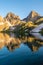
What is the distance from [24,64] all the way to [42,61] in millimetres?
4271

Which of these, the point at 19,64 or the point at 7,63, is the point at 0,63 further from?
the point at 19,64

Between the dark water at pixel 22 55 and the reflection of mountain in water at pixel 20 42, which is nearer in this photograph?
the dark water at pixel 22 55

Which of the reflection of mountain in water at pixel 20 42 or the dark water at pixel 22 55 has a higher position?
the dark water at pixel 22 55

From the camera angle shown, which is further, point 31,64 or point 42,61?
point 42,61

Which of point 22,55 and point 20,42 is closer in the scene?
point 22,55

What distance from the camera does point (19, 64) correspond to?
120ft

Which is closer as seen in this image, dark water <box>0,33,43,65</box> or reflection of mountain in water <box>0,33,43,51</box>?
dark water <box>0,33,43,65</box>

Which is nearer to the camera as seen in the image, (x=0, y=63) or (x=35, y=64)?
(x=35, y=64)

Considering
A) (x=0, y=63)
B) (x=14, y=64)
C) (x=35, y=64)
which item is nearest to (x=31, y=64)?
(x=35, y=64)

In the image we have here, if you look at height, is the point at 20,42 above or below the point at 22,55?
below

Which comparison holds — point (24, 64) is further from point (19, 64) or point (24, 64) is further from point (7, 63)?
point (7, 63)

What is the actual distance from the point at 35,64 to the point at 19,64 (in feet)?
10.3

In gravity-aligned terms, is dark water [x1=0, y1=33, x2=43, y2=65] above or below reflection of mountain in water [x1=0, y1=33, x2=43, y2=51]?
above

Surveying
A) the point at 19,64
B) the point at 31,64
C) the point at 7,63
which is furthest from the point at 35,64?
the point at 7,63
